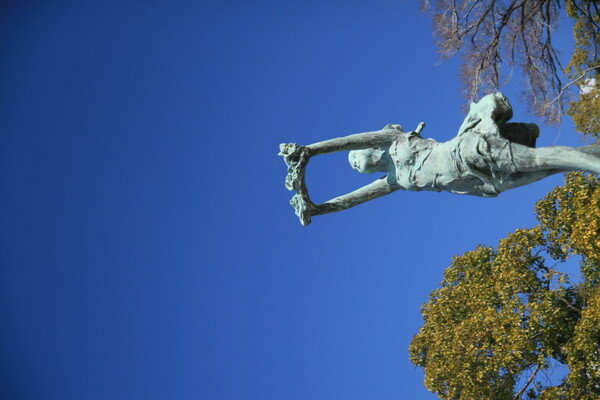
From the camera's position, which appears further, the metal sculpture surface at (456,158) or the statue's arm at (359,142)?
the statue's arm at (359,142)

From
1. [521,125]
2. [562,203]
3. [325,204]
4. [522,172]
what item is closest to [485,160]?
[522,172]

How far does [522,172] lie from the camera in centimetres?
688

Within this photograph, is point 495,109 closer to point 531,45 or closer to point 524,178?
point 524,178

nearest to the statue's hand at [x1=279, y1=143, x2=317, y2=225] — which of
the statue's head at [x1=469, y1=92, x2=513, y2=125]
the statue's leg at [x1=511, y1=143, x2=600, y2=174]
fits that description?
the statue's head at [x1=469, y1=92, x2=513, y2=125]

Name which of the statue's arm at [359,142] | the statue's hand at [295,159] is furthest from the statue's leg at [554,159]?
the statue's hand at [295,159]

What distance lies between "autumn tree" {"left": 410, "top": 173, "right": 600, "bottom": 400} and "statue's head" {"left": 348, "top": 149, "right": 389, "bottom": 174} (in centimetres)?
658

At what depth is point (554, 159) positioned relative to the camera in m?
6.50

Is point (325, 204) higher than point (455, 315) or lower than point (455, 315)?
lower

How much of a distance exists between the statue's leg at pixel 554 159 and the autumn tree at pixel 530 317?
6984mm

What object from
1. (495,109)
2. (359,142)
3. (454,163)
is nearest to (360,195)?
(359,142)

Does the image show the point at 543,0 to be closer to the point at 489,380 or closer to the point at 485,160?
the point at 489,380

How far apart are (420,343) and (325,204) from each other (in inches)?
349

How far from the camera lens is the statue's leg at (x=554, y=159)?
6324mm

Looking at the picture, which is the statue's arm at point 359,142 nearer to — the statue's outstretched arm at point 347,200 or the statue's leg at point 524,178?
the statue's outstretched arm at point 347,200
